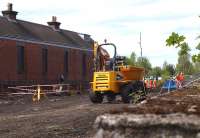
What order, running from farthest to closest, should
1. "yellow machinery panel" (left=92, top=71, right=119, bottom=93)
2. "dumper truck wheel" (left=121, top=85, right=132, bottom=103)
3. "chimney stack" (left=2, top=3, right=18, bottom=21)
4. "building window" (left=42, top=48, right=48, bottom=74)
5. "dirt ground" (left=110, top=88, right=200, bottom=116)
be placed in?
"building window" (left=42, top=48, right=48, bottom=74) → "chimney stack" (left=2, top=3, right=18, bottom=21) → "yellow machinery panel" (left=92, top=71, right=119, bottom=93) → "dumper truck wheel" (left=121, top=85, right=132, bottom=103) → "dirt ground" (left=110, top=88, right=200, bottom=116)

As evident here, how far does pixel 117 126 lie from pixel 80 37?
61631mm

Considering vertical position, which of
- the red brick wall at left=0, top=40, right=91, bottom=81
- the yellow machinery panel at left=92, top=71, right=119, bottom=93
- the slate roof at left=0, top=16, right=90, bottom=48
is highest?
the slate roof at left=0, top=16, right=90, bottom=48

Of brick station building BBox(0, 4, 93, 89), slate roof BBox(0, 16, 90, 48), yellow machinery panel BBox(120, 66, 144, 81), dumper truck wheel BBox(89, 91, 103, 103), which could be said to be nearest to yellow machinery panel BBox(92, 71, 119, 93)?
yellow machinery panel BBox(120, 66, 144, 81)

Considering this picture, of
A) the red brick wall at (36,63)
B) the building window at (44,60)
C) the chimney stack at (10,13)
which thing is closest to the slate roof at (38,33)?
the chimney stack at (10,13)

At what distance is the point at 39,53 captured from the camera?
2074 inches

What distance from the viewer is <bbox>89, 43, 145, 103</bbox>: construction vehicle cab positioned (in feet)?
80.9

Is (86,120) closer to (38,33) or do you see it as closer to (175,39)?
(175,39)

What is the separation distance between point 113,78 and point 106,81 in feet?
1.10

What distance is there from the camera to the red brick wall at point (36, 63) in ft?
156

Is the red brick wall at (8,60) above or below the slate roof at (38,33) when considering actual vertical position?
below

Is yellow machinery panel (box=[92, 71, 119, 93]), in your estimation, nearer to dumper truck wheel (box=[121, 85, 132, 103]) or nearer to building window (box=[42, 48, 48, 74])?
dumper truck wheel (box=[121, 85, 132, 103])

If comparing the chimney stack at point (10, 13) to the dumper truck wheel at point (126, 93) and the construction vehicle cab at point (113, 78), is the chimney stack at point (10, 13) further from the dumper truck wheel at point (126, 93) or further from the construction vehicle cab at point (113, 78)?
the dumper truck wheel at point (126, 93)

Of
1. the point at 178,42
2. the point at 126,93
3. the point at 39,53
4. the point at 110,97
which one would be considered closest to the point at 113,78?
the point at 126,93

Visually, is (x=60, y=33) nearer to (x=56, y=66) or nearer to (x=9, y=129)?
(x=56, y=66)
